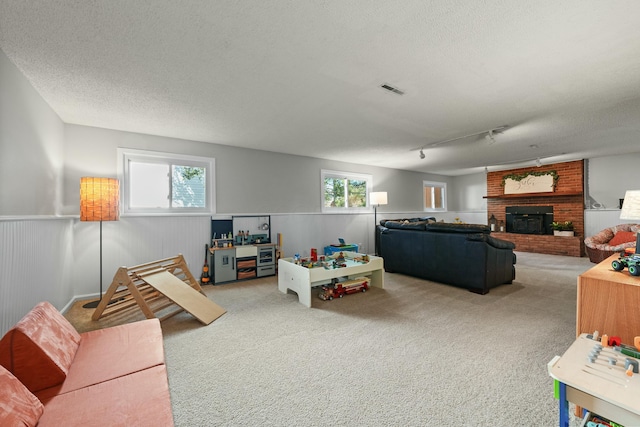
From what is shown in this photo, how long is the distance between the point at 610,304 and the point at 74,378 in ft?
9.67

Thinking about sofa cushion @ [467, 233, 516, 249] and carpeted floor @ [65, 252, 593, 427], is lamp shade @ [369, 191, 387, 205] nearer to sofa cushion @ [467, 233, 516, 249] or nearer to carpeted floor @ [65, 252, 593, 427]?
sofa cushion @ [467, 233, 516, 249]

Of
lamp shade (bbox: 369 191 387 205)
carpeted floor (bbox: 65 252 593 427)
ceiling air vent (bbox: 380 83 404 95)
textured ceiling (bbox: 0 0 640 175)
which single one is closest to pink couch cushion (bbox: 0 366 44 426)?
carpeted floor (bbox: 65 252 593 427)

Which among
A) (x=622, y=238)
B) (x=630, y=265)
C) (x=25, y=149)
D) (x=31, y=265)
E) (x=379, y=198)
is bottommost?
(x=622, y=238)

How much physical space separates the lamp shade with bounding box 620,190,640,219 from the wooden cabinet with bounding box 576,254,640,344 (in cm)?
70

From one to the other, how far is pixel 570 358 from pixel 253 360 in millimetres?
1894

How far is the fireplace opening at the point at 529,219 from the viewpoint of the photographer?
7.23m

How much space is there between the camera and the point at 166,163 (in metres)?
4.21

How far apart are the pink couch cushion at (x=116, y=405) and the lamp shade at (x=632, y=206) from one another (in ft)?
10.7

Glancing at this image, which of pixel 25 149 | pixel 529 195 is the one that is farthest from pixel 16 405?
pixel 529 195

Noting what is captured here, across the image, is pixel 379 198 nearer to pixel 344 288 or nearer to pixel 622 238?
pixel 344 288

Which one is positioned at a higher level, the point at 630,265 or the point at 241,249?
the point at 630,265

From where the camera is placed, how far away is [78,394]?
46.9 inches

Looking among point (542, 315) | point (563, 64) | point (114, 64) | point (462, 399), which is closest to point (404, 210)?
point (542, 315)

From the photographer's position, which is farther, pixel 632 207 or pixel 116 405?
pixel 632 207
